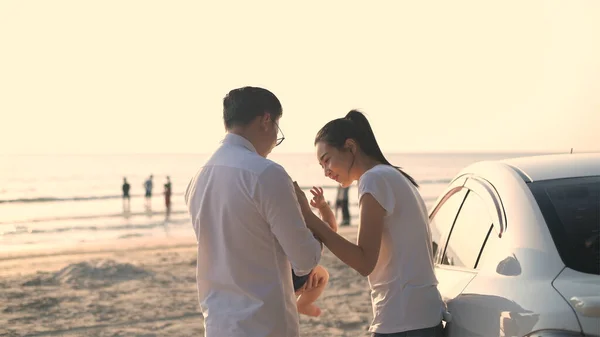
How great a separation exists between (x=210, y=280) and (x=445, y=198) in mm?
1620

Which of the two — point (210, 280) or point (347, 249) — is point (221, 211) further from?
point (347, 249)

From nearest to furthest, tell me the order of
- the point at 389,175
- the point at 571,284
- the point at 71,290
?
the point at 571,284 → the point at 389,175 → the point at 71,290

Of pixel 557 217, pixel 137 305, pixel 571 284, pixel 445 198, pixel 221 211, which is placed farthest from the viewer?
pixel 137 305

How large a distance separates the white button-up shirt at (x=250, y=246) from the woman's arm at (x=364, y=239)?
162 mm

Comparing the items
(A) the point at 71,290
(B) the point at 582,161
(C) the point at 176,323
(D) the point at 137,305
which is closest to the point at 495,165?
(B) the point at 582,161

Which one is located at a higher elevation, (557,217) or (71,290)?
(557,217)

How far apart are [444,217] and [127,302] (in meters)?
7.98

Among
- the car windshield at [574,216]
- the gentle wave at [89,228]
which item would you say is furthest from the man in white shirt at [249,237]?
the gentle wave at [89,228]

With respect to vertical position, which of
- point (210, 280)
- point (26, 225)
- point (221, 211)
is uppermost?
point (221, 211)

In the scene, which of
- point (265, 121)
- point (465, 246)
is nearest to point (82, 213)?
point (465, 246)

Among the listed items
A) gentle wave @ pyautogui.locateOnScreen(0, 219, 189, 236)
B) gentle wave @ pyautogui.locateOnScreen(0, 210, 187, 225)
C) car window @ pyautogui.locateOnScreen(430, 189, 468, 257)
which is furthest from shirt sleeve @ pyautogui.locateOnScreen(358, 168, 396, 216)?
gentle wave @ pyautogui.locateOnScreen(0, 210, 187, 225)

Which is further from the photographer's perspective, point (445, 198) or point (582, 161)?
point (445, 198)

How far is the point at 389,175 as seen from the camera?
11.3 feet

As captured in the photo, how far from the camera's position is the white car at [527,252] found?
269 cm
